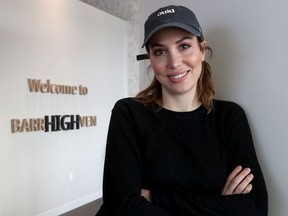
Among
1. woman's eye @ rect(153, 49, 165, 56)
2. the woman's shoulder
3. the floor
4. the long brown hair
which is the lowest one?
the floor

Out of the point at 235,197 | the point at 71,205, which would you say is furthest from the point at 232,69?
the point at 71,205

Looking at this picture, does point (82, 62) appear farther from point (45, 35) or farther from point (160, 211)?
point (160, 211)

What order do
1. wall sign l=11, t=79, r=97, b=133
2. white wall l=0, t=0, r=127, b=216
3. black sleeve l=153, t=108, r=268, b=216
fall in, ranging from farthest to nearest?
wall sign l=11, t=79, r=97, b=133 → white wall l=0, t=0, r=127, b=216 → black sleeve l=153, t=108, r=268, b=216

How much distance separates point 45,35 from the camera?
339cm

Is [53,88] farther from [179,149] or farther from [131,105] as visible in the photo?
[179,149]

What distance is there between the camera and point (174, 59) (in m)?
1.04

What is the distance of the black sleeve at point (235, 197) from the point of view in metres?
0.95

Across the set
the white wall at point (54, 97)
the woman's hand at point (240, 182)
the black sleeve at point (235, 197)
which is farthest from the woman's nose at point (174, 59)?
the white wall at point (54, 97)

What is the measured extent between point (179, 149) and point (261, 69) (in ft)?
1.32

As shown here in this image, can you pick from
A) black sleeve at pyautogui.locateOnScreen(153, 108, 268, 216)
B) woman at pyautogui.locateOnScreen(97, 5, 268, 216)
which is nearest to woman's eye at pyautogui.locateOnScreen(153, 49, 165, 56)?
woman at pyautogui.locateOnScreen(97, 5, 268, 216)

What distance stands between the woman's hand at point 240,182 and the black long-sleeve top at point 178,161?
2 centimetres

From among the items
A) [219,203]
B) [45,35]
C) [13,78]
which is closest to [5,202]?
[13,78]

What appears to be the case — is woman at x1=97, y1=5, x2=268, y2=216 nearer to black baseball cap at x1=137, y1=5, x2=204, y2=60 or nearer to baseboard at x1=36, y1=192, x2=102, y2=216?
black baseball cap at x1=137, y1=5, x2=204, y2=60

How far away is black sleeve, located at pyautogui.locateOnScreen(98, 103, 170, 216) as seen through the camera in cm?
97
